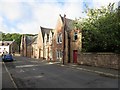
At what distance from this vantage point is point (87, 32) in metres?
31.6

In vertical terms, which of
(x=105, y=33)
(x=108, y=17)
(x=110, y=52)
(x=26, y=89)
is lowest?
(x=26, y=89)

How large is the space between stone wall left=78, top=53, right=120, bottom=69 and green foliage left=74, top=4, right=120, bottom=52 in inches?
33.2

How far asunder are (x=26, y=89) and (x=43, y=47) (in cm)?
4134

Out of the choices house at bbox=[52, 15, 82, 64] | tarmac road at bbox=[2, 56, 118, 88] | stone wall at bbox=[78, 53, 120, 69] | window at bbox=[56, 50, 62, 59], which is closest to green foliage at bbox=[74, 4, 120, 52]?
stone wall at bbox=[78, 53, 120, 69]

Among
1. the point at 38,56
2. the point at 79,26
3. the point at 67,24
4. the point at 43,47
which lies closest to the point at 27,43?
the point at 38,56

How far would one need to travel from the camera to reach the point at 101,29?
26391mm

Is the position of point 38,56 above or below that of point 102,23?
below

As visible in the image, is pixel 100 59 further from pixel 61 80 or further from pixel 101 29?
pixel 61 80

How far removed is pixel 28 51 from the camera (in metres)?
75.6

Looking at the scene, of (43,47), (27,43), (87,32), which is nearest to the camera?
(87,32)

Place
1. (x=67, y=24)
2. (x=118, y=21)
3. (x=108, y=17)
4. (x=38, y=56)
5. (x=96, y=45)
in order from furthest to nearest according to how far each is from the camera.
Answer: (x=38, y=56) → (x=67, y=24) → (x=96, y=45) → (x=108, y=17) → (x=118, y=21)

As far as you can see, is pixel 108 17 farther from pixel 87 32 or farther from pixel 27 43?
pixel 27 43

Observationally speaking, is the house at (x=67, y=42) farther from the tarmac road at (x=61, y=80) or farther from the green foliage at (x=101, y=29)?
the tarmac road at (x=61, y=80)

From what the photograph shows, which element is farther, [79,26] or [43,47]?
[43,47]
